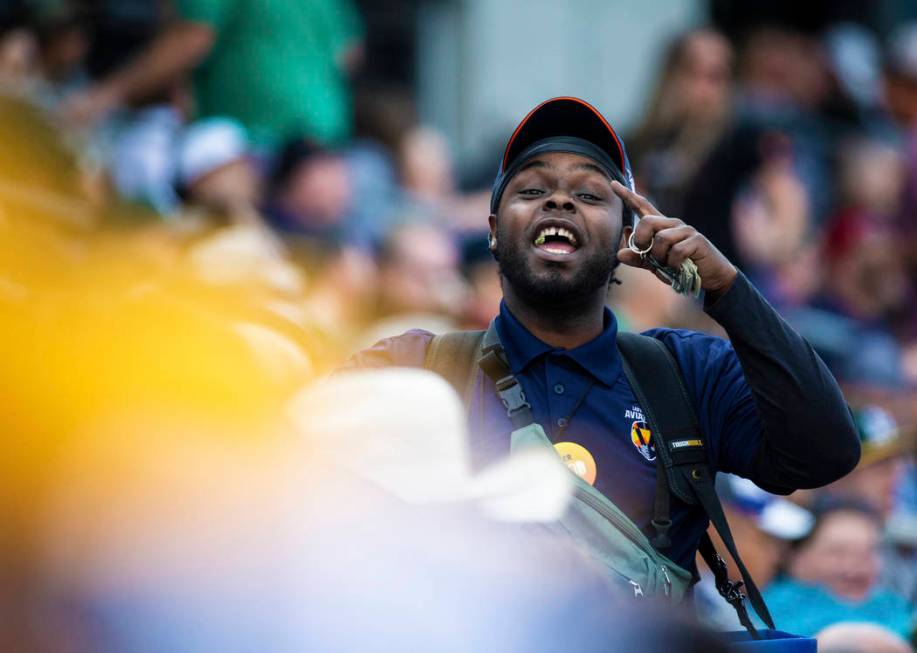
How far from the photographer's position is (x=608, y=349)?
11.7 feet

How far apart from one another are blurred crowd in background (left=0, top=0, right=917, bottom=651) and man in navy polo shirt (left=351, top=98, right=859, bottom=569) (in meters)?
0.55

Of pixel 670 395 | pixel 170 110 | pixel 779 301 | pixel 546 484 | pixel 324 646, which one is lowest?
pixel 324 646

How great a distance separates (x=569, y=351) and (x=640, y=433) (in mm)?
268

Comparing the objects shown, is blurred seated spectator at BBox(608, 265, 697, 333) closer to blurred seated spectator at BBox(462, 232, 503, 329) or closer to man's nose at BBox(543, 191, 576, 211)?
blurred seated spectator at BBox(462, 232, 503, 329)

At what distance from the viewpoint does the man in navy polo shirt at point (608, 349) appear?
10.9 feet

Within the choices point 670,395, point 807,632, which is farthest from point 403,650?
point 807,632

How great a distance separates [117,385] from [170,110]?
5520 millimetres

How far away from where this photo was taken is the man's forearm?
3.31 meters

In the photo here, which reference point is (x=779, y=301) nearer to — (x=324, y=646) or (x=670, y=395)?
(x=670, y=395)

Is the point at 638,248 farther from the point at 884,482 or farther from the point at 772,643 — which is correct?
the point at 884,482

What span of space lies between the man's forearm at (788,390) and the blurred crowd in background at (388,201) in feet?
3.10

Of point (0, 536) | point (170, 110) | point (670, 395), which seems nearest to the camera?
point (0, 536)

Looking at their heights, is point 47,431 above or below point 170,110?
below

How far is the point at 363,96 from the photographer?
9.02m
